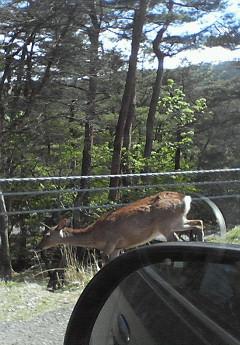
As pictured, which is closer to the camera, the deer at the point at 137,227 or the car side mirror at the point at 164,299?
the car side mirror at the point at 164,299

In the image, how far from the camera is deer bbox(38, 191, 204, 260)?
23.0 ft

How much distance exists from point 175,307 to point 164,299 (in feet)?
0.32

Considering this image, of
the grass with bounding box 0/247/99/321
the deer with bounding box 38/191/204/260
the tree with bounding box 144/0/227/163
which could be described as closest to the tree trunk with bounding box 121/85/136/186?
the tree with bounding box 144/0/227/163

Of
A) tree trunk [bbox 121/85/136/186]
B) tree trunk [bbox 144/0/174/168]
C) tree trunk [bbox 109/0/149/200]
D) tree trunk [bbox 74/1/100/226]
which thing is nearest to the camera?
tree trunk [bbox 109/0/149/200]

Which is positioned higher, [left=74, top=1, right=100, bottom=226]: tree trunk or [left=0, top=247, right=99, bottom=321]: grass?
[left=74, top=1, right=100, bottom=226]: tree trunk

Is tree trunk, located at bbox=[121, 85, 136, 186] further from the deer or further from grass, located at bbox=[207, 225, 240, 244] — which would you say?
grass, located at bbox=[207, 225, 240, 244]

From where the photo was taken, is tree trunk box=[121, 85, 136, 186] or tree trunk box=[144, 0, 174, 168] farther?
tree trunk box=[144, 0, 174, 168]

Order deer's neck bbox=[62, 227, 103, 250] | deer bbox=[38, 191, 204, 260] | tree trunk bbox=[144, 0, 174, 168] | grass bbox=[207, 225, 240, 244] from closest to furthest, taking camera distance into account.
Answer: grass bbox=[207, 225, 240, 244] → deer bbox=[38, 191, 204, 260] → deer's neck bbox=[62, 227, 103, 250] → tree trunk bbox=[144, 0, 174, 168]

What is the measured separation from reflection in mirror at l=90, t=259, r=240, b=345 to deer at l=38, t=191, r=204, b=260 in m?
4.70

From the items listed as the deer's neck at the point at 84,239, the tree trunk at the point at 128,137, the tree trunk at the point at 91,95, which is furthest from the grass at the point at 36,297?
the tree trunk at the point at 128,137

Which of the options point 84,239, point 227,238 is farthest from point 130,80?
point 227,238

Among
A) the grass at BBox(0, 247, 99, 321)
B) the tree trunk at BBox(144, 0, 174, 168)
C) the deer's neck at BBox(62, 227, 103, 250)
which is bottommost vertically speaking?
the grass at BBox(0, 247, 99, 321)

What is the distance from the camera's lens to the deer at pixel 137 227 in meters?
7.02

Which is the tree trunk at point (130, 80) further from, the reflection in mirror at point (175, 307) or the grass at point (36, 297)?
the reflection in mirror at point (175, 307)
